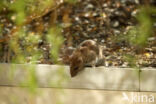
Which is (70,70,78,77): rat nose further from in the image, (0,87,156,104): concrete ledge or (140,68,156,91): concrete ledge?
(140,68,156,91): concrete ledge

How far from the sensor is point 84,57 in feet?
14.8

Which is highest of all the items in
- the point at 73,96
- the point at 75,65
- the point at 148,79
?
the point at 75,65

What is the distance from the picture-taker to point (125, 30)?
614 cm

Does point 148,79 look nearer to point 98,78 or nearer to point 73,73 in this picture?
point 98,78

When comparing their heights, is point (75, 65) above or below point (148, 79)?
above

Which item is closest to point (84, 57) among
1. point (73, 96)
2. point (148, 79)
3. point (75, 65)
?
point (75, 65)

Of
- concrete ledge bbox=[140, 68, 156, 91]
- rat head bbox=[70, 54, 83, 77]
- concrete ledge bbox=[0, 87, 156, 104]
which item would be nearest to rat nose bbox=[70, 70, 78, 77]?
rat head bbox=[70, 54, 83, 77]

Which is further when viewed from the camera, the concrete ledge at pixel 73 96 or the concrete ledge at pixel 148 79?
the concrete ledge at pixel 73 96

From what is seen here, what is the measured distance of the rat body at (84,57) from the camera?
4291 mm

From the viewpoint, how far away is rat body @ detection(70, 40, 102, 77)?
4.29 m

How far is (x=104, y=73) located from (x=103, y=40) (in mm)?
1693

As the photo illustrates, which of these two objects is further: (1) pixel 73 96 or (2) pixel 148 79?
(1) pixel 73 96

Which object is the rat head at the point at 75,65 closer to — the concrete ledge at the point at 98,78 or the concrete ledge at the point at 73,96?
the concrete ledge at the point at 98,78

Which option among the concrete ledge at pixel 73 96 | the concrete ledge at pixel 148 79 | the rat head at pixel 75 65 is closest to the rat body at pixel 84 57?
the rat head at pixel 75 65
